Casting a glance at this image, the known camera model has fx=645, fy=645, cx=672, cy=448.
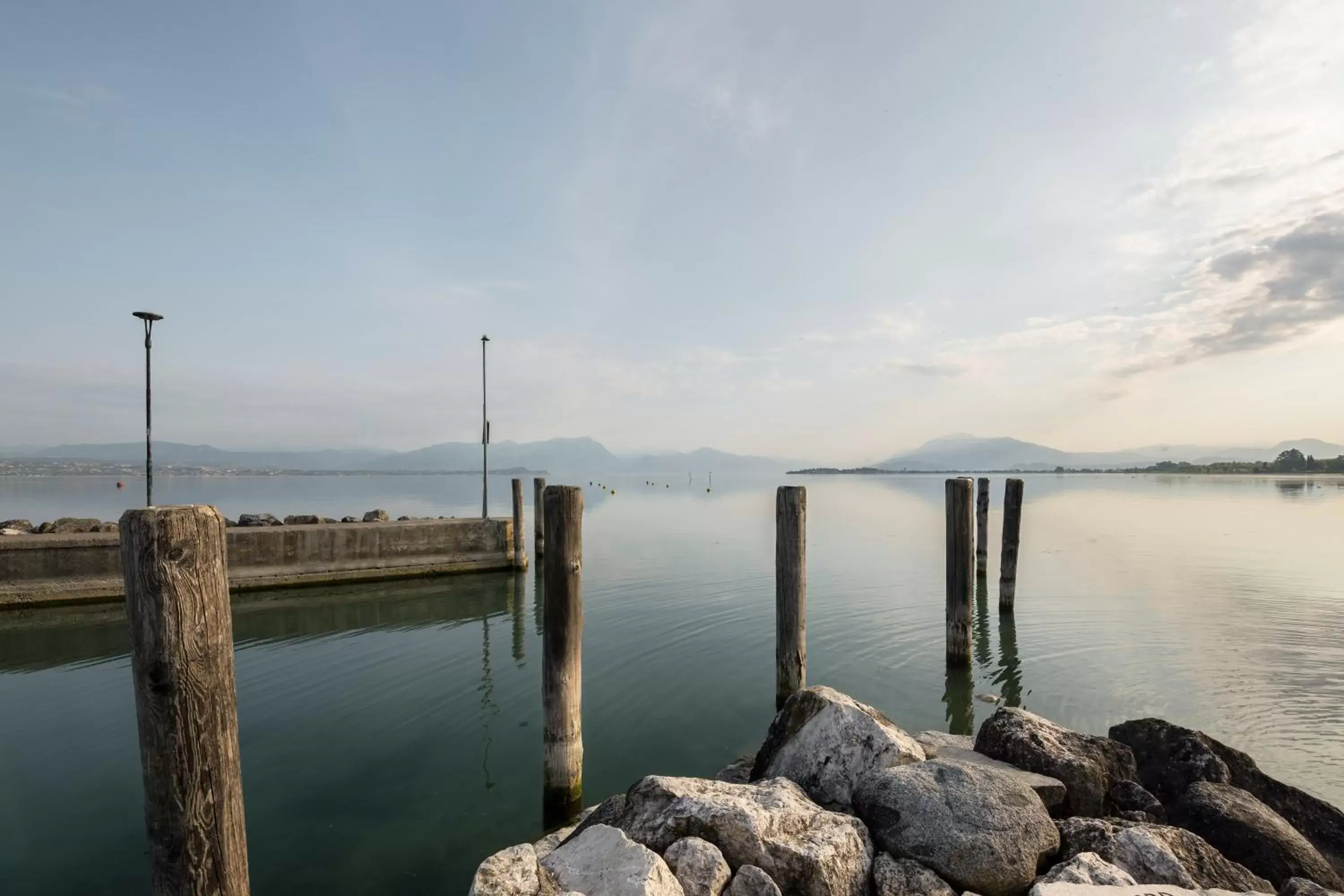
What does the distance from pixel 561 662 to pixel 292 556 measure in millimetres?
14477

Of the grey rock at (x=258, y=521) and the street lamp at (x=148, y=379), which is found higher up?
the street lamp at (x=148, y=379)

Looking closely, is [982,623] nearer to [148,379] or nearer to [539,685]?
[539,685]

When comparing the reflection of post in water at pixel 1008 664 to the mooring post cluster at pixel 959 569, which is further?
the mooring post cluster at pixel 959 569

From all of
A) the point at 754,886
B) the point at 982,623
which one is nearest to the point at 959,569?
the point at 982,623

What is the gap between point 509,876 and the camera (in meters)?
4.16


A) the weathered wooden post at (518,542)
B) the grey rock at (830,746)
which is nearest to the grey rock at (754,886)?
the grey rock at (830,746)

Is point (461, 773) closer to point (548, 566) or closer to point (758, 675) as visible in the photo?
point (548, 566)

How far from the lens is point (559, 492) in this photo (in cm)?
646

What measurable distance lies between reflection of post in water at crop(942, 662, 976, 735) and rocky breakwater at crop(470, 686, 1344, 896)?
275 centimetres

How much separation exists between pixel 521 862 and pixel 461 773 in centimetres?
352

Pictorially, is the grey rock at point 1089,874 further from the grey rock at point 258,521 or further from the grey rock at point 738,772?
the grey rock at point 258,521

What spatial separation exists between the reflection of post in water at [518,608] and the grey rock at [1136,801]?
29.4 feet

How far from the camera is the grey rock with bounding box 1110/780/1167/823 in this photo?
18.5 ft

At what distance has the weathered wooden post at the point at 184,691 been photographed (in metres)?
3.48
